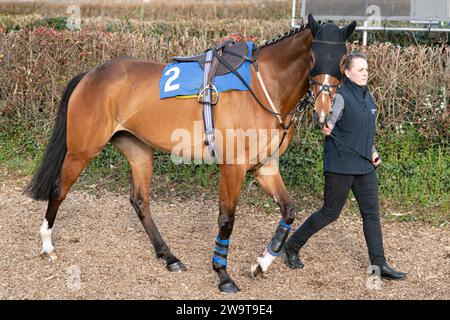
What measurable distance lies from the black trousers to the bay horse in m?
0.30

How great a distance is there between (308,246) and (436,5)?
537 centimetres

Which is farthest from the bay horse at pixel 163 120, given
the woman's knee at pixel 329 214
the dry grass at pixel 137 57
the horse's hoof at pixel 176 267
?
the dry grass at pixel 137 57

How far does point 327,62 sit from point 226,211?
4.57 ft

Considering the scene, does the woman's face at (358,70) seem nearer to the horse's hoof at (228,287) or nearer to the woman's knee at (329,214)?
the woman's knee at (329,214)

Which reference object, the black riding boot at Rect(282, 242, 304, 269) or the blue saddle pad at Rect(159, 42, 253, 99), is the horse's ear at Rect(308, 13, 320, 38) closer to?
the blue saddle pad at Rect(159, 42, 253, 99)

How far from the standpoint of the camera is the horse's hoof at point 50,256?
576cm

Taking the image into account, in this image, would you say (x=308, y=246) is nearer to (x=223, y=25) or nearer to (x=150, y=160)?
(x=150, y=160)

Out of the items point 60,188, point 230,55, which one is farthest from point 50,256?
point 230,55

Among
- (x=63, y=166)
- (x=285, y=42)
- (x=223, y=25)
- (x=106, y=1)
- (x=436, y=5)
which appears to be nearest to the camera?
(x=285, y=42)

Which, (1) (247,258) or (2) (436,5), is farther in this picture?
(2) (436,5)

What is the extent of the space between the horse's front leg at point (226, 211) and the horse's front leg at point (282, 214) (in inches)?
11.1

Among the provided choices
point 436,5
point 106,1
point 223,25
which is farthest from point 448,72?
point 106,1

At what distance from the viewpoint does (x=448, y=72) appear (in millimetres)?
7699

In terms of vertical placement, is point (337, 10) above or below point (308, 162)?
above
